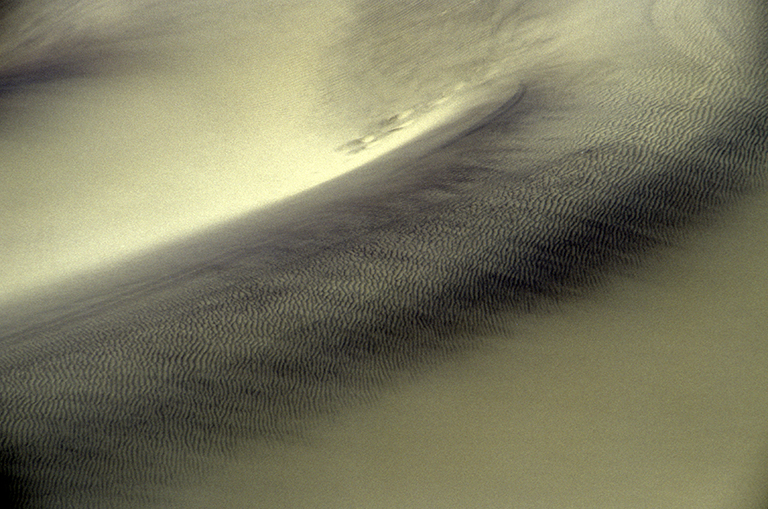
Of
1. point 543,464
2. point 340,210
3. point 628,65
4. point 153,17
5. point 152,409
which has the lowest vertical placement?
point 543,464

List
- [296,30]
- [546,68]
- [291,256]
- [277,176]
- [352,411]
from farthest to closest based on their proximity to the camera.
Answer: [296,30] < [277,176] < [546,68] < [291,256] < [352,411]

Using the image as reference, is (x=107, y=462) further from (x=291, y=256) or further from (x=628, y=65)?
(x=628, y=65)

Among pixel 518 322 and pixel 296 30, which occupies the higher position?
pixel 296 30

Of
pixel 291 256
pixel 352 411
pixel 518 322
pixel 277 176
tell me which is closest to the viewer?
pixel 352 411

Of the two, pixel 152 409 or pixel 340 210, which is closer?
pixel 152 409

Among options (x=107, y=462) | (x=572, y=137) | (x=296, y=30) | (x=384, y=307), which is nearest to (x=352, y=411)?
(x=384, y=307)

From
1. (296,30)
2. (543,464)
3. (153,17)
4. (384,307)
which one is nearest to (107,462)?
(384,307)

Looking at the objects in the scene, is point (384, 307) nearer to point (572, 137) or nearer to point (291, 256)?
point (291, 256)
